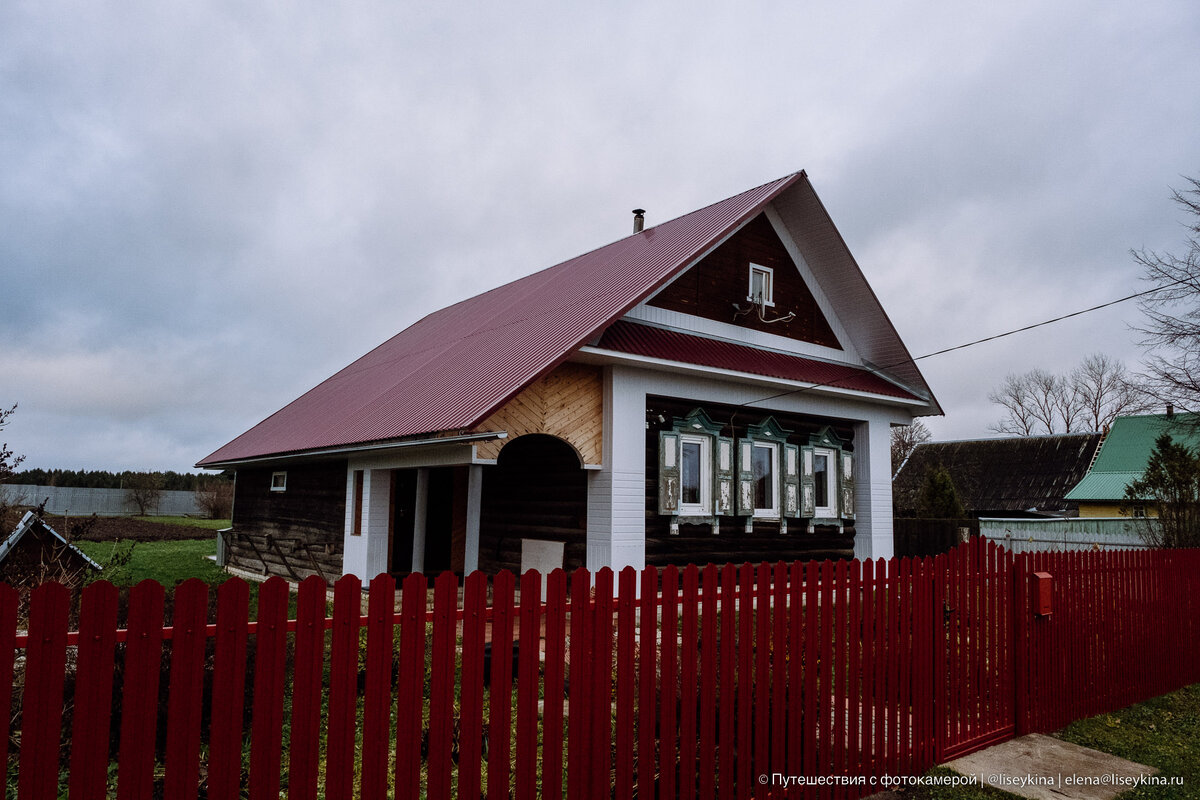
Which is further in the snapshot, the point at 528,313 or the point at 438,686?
the point at 528,313

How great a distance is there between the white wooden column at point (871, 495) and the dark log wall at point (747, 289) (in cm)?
188

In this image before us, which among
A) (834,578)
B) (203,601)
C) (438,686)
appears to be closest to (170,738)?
(203,601)

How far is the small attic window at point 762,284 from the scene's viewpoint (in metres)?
13.8

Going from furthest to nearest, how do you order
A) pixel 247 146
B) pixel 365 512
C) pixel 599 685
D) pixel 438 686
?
pixel 247 146, pixel 365 512, pixel 599 685, pixel 438 686

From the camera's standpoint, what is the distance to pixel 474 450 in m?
9.91

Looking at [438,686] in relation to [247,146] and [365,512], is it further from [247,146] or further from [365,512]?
[247,146]

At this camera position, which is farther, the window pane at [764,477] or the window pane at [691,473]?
the window pane at [764,477]

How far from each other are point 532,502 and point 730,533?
10.7ft

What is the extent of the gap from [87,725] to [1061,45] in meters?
13.5

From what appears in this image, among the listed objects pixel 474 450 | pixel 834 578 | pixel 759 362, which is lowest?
pixel 834 578

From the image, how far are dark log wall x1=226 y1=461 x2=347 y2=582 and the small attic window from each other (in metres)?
7.79

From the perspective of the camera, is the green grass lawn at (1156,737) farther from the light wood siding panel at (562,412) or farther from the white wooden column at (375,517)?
the white wooden column at (375,517)

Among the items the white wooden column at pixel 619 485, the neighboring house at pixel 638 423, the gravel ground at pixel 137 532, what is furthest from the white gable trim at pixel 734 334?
the gravel ground at pixel 137 532

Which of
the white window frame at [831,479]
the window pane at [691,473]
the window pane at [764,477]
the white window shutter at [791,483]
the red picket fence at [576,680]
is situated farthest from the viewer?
the white window frame at [831,479]
